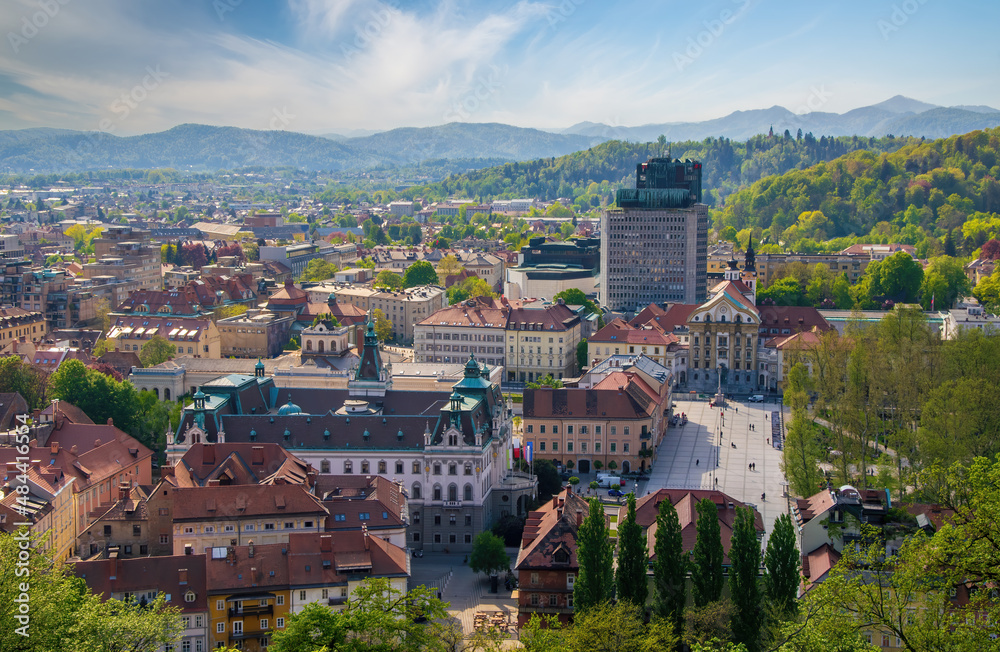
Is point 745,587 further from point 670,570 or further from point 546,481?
point 546,481

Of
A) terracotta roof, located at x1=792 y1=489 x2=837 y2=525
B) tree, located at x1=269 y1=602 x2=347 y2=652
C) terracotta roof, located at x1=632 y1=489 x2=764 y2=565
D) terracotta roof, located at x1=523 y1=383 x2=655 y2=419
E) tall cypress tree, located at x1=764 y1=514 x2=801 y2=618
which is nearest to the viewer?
tree, located at x1=269 y1=602 x2=347 y2=652

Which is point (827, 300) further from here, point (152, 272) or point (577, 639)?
point (577, 639)

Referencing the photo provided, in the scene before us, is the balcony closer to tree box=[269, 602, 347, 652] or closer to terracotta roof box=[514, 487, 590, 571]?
tree box=[269, 602, 347, 652]

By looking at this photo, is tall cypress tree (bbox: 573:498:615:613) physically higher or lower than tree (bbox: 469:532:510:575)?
higher

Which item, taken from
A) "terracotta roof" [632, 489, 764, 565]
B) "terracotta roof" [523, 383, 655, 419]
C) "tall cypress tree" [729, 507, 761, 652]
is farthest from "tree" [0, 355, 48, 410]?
"tall cypress tree" [729, 507, 761, 652]

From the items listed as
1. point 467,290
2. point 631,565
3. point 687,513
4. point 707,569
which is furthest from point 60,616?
point 467,290

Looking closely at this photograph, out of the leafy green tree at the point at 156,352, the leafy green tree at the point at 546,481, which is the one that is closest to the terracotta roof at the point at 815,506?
the leafy green tree at the point at 546,481
